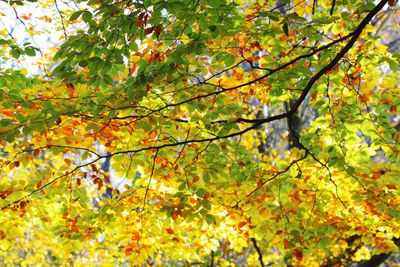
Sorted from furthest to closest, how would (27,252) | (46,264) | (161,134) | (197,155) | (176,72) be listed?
(27,252) → (46,264) → (161,134) → (197,155) → (176,72)

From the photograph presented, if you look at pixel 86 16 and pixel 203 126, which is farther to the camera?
pixel 203 126

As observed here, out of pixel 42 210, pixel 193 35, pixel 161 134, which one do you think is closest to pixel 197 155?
pixel 161 134

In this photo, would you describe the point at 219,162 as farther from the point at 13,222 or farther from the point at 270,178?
the point at 13,222

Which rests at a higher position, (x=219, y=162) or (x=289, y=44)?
(x=289, y=44)

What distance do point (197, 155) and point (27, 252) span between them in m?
9.01

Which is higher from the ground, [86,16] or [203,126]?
[203,126]

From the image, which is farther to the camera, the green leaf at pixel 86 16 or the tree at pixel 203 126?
the tree at pixel 203 126

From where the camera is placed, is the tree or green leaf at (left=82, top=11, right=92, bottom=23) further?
the tree

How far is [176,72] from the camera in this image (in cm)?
269

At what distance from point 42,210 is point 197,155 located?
5.11 feet

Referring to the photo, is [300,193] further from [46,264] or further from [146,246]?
[46,264]

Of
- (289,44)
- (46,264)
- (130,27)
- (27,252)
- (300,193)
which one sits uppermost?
(27,252)

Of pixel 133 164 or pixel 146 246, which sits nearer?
pixel 133 164

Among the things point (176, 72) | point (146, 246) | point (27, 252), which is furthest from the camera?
point (27, 252)
